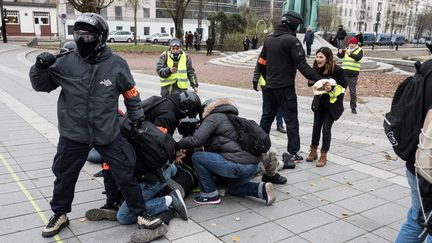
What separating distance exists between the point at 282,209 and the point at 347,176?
1.56m

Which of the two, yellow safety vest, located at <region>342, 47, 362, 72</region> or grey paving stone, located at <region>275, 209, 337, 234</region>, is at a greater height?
yellow safety vest, located at <region>342, 47, 362, 72</region>

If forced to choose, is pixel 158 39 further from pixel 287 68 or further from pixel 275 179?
pixel 275 179

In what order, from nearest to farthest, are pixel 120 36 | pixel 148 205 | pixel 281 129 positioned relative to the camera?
pixel 148 205, pixel 281 129, pixel 120 36

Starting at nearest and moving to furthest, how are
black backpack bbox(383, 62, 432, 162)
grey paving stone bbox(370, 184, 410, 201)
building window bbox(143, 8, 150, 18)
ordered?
black backpack bbox(383, 62, 432, 162) < grey paving stone bbox(370, 184, 410, 201) < building window bbox(143, 8, 150, 18)

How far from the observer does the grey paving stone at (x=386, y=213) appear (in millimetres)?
4285

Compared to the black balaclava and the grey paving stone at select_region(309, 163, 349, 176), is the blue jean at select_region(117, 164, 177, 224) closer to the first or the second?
the black balaclava

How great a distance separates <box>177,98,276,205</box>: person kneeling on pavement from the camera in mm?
4281

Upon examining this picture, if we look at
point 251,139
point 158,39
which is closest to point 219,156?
point 251,139

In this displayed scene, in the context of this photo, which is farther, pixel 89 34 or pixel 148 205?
pixel 148 205

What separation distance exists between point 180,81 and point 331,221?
11.9 feet

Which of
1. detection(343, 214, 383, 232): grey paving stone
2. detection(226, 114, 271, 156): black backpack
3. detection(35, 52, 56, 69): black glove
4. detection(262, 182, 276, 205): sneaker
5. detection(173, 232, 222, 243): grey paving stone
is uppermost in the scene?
detection(35, 52, 56, 69): black glove

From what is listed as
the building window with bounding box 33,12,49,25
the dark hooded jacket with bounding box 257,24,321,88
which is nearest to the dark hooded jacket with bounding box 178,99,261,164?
the dark hooded jacket with bounding box 257,24,321,88

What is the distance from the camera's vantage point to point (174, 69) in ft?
22.5

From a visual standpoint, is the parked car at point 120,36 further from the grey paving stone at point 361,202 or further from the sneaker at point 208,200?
the grey paving stone at point 361,202
